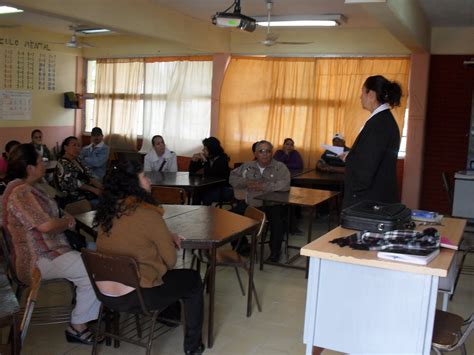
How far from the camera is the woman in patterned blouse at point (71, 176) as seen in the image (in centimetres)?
518

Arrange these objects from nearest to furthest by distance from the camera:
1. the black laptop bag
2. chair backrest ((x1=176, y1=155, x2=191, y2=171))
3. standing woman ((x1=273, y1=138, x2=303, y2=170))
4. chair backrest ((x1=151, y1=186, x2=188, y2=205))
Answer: the black laptop bag
chair backrest ((x1=151, y1=186, x2=188, y2=205))
standing woman ((x1=273, y1=138, x2=303, y2=170))
chair backrest ((x1=176, y1=155, x2=191, y2=171))

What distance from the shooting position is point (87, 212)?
376 cm

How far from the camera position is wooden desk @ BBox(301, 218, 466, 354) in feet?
7.21

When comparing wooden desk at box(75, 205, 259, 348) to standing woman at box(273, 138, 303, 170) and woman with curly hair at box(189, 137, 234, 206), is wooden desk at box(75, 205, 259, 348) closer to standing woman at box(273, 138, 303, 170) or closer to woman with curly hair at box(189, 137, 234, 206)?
woman with curly hair at box(189, 137, 234, 206)

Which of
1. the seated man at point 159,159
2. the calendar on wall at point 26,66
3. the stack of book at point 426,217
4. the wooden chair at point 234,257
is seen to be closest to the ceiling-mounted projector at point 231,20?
the seated man at point 159,159

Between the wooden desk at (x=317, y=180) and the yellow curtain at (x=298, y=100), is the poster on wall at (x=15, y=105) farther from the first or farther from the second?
the wooden desk at (x=317, y=180)

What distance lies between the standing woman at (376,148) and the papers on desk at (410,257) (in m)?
0.85

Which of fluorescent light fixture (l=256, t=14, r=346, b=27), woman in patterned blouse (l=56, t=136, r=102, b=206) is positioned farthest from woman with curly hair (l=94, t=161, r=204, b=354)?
fluorescent light fixture (l=256, t=14, r=346, b=27)

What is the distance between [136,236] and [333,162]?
4.95m

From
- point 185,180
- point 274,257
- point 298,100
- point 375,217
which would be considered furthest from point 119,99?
point 375,217

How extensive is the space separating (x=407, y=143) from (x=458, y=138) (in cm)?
66

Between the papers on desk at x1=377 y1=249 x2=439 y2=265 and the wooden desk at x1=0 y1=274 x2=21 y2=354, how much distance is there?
1.41m

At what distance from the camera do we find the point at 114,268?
2.61 meters

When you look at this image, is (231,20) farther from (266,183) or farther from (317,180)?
(317,180)
